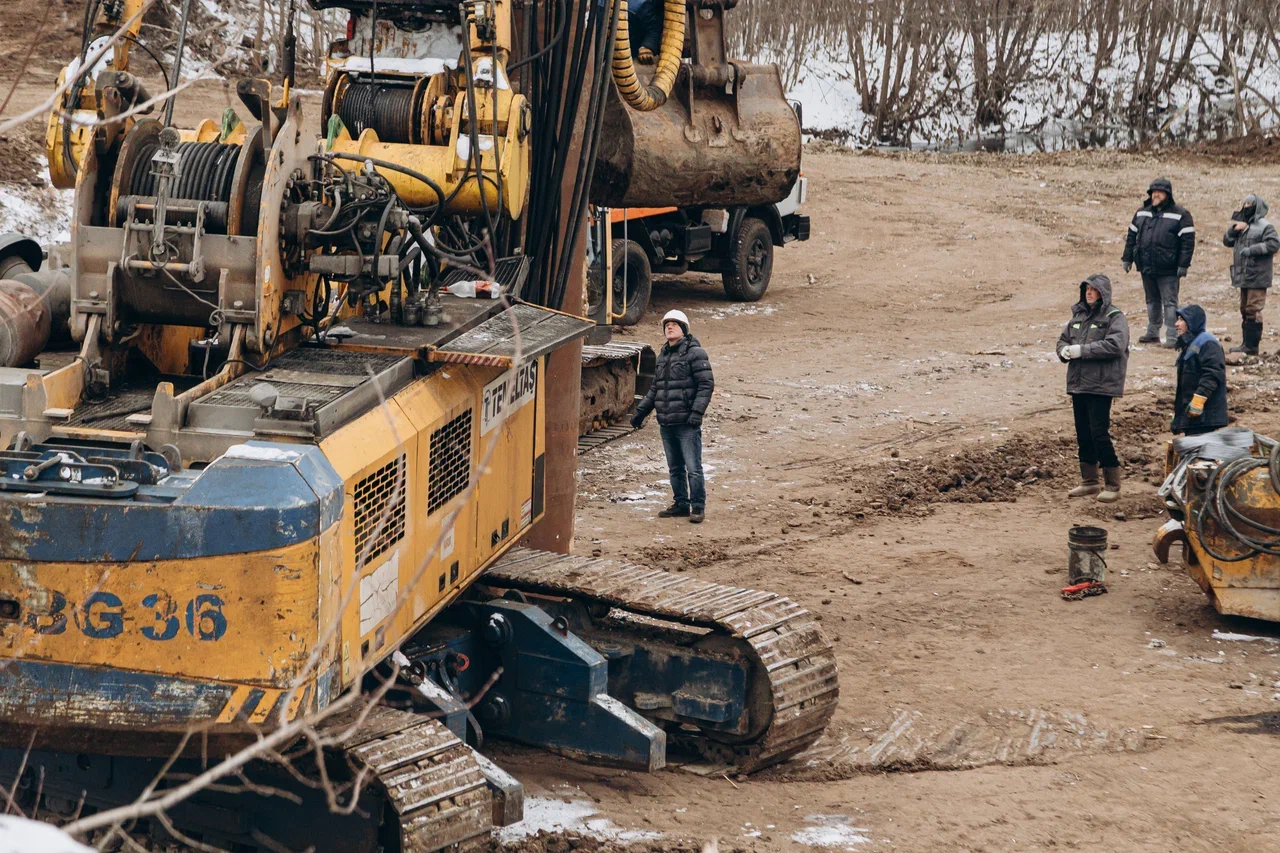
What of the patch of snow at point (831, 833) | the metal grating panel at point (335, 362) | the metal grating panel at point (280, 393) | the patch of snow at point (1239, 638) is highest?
the metal grating panel at point (335, 362)

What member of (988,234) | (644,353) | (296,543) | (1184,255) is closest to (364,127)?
(296,543)

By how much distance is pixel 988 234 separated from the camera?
78.8ft

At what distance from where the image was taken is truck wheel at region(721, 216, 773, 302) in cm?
2006

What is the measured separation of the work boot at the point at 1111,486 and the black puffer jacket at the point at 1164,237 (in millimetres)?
5526

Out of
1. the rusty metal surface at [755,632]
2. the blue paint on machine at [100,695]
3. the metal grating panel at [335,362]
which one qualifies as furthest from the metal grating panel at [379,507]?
the rusty metal surface at [755,632]

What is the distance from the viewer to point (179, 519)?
198 inches

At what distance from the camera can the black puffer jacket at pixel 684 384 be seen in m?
11.6

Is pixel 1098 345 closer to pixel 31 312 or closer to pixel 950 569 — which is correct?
pixel 950 569

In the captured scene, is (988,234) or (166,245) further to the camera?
(988,234)

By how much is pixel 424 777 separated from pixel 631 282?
13.4 m

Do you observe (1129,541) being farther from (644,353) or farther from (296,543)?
(296,543)

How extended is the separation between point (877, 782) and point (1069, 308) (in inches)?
530

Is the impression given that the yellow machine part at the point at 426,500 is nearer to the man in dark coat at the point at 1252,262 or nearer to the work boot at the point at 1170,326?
the man in dark coat at the point at 1252,262

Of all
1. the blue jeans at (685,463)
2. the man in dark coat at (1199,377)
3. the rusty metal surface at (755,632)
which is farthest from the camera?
the blue jeans at (685,463)
